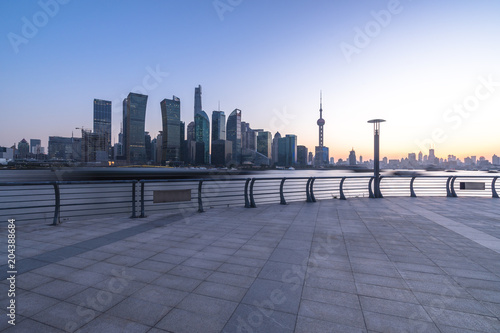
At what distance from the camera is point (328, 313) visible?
9.84 feet

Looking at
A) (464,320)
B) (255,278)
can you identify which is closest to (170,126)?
(255,278)

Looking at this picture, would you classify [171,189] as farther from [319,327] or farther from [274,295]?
[319,327]

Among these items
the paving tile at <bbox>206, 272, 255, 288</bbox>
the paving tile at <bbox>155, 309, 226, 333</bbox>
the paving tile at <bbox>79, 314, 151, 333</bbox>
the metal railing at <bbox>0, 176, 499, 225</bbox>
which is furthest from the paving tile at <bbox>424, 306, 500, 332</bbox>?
the metal railing at <bbox>0, 176, 499, 225</bbox>

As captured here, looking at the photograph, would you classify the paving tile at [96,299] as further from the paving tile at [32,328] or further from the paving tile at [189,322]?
the paving tile at [189,322]

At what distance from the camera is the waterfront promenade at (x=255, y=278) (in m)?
2.84

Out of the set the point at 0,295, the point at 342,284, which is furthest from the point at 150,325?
the point at 342,284

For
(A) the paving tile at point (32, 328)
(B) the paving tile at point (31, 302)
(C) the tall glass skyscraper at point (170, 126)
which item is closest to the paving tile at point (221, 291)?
(A) the paving tile at point (32, 328)

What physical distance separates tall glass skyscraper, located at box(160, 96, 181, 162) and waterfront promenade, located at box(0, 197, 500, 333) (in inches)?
7690

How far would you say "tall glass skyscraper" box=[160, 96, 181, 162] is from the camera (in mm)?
187500

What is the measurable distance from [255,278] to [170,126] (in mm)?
199989

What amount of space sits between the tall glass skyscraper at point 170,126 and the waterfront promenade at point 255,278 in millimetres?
195333

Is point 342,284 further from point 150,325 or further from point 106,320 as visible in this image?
point 106,320

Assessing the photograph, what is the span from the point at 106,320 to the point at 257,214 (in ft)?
22.5

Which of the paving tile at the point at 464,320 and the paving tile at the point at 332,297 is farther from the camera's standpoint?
the paving tile at the point at 332,297
